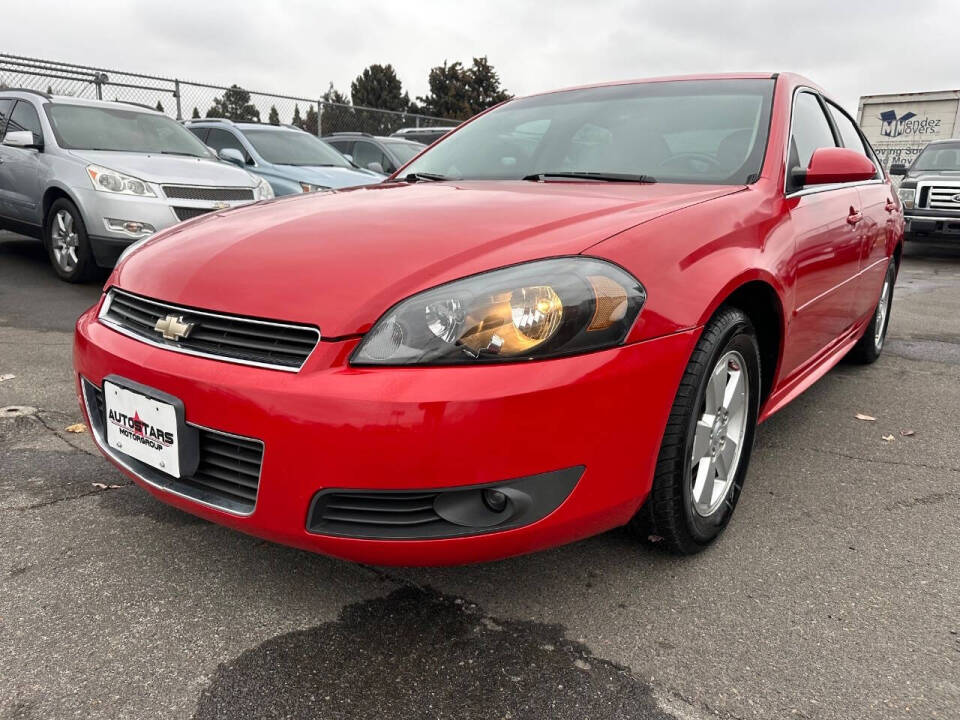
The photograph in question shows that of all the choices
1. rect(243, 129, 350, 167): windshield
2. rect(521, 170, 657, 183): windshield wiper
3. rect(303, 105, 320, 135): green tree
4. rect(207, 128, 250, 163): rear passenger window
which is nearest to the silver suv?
rect(243, 129, 350, 167): windshield

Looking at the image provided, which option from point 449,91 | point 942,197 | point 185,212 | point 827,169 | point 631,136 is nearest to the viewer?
point 827,169

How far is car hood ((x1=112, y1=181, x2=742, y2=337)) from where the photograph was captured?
68.0 inches

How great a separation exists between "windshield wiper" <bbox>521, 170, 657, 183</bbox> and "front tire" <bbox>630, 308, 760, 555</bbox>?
2.17ft

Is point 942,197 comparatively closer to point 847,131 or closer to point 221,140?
point 847,131

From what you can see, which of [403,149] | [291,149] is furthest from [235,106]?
[291,149]

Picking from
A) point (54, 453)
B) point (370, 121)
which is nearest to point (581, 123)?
point (54, 453)

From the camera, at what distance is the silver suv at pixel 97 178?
18.7ft

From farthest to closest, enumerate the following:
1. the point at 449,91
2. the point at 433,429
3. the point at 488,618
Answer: the point at 449,91 < the point at 488,618 < the point at 433,429

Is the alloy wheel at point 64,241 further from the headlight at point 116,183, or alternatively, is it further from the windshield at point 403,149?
the windshield at point 403,149

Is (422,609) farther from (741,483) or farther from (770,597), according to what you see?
(741,483)

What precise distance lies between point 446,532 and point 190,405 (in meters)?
0.64

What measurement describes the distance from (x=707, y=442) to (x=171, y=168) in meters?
5.30

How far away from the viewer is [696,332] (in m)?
1.87

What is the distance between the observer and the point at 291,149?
8.73m
